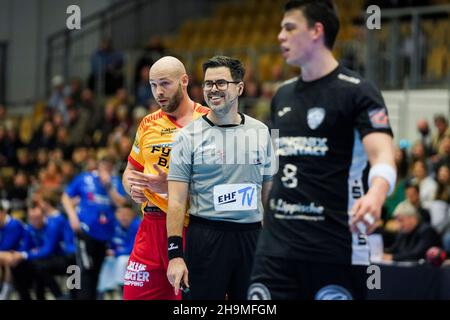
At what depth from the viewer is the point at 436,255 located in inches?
438

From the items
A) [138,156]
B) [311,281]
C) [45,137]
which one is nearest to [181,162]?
[138,156]

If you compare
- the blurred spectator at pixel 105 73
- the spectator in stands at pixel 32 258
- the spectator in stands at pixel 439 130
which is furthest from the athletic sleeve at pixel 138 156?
the blurred spectator at pixel 105 73

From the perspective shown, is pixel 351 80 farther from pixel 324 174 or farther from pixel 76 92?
pixel 76 92

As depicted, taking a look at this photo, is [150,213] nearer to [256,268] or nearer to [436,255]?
[256,268]

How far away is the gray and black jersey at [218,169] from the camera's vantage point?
634 centimetres

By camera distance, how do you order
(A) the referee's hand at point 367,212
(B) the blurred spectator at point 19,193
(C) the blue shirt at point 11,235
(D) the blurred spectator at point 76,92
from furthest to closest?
(D) the blurred spectator at point 76,92 < (B) the blurred spectator at point 19,193 < (C) the blue shirt at point 11,235 < (A) the referee's hand at point 367,212

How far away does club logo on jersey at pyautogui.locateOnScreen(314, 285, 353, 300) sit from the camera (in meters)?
5.28

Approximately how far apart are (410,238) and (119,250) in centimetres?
418

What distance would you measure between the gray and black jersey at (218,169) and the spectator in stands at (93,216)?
277 inches

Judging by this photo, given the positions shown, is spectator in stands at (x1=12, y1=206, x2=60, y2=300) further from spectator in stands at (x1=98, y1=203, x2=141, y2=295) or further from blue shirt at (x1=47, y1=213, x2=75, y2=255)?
spectator in stands at (x1=98, y1=203, x2=141, y2=295)

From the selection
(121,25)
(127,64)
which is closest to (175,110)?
(127,64)

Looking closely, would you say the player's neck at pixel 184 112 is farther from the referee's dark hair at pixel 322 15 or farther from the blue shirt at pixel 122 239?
the blue shirt at pixel 122 239

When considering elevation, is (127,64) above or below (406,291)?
above

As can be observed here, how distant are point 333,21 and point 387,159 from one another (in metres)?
0.91
